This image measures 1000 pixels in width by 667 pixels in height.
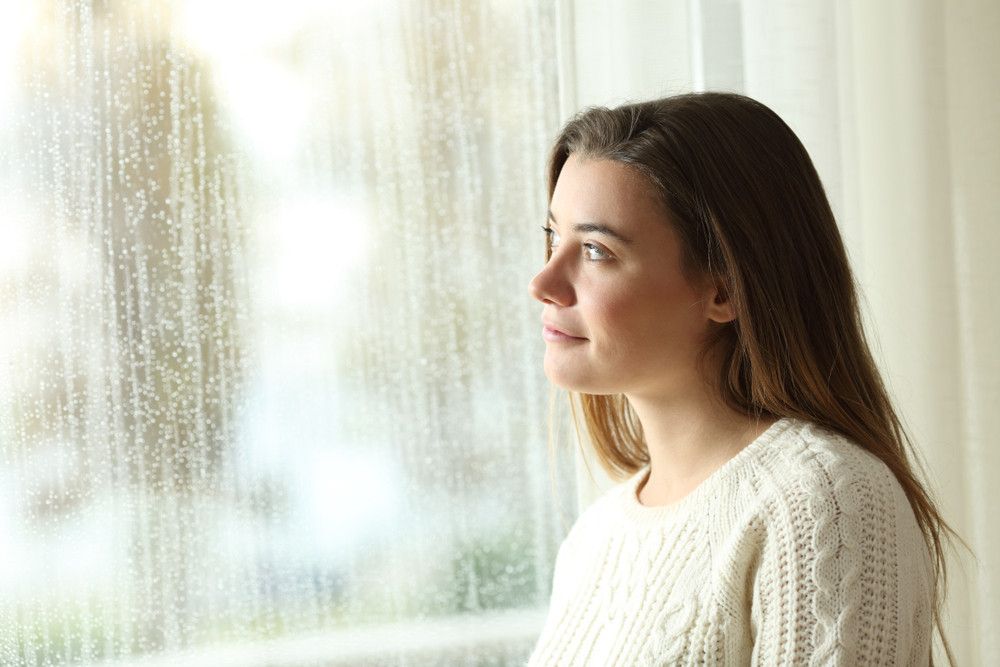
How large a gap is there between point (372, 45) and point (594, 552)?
725 millimetres

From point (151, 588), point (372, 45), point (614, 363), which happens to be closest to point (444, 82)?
point (372, 45)

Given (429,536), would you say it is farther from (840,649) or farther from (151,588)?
(840,649)

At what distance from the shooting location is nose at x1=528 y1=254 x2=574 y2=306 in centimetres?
106

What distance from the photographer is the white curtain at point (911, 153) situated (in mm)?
1367

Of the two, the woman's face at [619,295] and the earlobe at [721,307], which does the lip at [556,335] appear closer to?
the woman's face at [619,295]

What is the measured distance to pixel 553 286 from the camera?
3.47 ft

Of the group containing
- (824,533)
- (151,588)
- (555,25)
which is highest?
(555,25)

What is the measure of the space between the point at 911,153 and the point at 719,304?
1.65ft

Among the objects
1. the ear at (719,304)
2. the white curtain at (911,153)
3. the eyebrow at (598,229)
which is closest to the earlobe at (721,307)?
the ear at (719,304)

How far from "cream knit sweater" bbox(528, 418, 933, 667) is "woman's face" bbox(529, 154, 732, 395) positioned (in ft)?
0.42

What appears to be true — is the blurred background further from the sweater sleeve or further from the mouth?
the sweater sleeve

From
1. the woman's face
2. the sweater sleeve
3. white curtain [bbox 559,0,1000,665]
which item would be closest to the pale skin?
the woman's face

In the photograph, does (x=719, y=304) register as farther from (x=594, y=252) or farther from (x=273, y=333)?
(x=273, y=333)

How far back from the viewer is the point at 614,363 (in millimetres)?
1046
